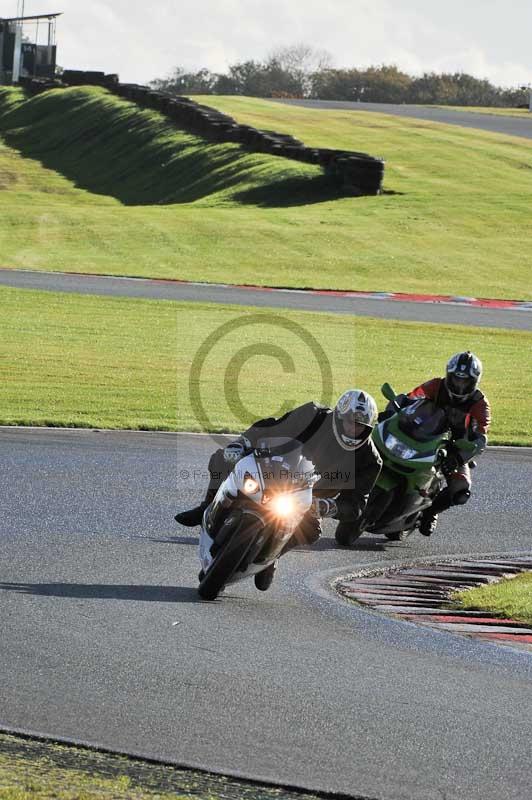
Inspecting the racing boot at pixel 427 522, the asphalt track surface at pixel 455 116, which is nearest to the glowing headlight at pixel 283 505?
the racing boot at pixel 427 522

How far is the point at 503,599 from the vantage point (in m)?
8.79

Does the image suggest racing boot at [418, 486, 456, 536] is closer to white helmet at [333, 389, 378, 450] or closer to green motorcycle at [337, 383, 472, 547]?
green motorcycle at [337, 383, 472, 547]

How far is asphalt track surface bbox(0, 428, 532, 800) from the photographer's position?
5.66 meters

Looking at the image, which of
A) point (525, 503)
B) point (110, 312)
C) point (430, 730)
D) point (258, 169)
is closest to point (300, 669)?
point (430, 730)

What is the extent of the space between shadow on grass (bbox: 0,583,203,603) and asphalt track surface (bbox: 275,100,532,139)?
2180 inches

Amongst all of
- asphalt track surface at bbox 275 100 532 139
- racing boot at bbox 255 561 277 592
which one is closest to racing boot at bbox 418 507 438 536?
racing boot at bbox 255 561 277 592

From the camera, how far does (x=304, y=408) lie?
9016mm

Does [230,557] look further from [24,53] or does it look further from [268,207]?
[24,53]

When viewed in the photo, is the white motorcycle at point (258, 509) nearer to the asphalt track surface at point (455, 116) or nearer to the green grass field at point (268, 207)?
the green grass field at point (268, 207)

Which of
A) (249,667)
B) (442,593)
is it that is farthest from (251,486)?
(442,593)

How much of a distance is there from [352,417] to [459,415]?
8.71 feet

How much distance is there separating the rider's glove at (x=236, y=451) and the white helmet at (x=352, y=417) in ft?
3.31

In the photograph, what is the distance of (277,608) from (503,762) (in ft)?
9.19

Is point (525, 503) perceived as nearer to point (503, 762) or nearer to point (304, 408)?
point (304, 408)
